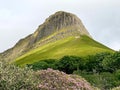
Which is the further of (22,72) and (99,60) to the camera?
(99,60)

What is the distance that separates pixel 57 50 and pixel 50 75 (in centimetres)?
15831

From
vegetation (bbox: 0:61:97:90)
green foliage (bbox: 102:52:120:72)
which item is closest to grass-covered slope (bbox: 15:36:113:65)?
green foliage (bbox: 102:52:120:72)

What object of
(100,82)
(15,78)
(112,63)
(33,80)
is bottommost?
(112,63)

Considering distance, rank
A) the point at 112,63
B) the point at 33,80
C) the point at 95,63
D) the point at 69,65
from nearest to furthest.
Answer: the point at 33,80 → the point at 112,63 → the point at 95,63 → the point at 69,65

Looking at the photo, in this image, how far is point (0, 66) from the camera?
2484 centimetres

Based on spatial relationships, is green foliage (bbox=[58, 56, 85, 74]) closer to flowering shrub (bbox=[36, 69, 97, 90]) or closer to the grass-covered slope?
the grass-covered slope

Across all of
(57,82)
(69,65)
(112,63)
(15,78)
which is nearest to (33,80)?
(15,78)

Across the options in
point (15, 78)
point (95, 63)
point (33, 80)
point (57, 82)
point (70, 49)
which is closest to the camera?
point (15, 78)

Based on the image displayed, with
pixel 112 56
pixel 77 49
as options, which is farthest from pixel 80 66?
pixel 77 49

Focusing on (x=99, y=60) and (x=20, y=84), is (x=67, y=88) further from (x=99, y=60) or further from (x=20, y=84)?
(x=99, y=60)

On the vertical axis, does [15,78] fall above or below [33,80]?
above

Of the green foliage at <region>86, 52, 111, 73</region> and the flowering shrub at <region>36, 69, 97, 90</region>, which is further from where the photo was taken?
the green foliage at <region>86, 52, 111, 73</region>

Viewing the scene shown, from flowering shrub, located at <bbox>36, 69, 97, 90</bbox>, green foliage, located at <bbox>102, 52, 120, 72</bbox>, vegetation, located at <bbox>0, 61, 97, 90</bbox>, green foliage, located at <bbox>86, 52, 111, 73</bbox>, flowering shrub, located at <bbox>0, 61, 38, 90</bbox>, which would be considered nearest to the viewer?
flowering shrub, located at <bbox>0, 61, 38, 90</bbox>

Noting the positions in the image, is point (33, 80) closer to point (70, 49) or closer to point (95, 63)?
point (95, 63)
